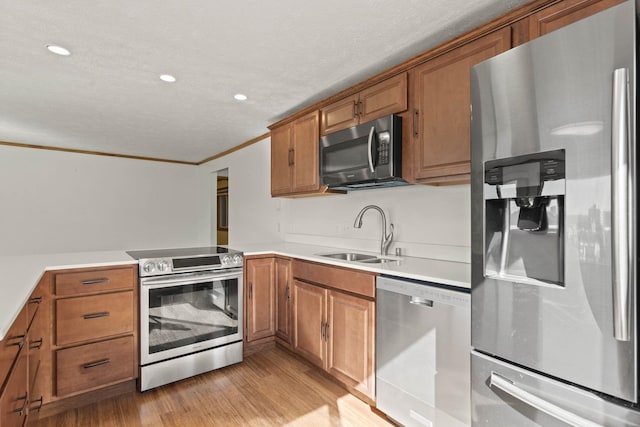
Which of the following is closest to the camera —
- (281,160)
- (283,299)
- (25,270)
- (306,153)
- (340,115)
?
(25,270)

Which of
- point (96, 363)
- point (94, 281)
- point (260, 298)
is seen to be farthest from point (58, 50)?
point (260, 298)

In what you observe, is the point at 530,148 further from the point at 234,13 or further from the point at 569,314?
the point at 234,13

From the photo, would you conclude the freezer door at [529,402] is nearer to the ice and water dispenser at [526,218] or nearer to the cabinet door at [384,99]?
the ice and water dispenser at [526,218]

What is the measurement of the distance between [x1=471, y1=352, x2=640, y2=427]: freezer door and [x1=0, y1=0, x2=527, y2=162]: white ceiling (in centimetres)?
172

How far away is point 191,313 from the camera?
249 cm

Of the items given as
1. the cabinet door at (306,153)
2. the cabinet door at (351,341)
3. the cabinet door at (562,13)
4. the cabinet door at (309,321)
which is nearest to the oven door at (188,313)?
the cabinet door at (309,321)

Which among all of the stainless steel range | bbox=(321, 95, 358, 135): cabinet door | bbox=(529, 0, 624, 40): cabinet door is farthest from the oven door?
bbox=(529, 0, 624, 40): cabinet door

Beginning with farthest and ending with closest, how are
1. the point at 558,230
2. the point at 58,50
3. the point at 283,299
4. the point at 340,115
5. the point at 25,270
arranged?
the point at 283,299 < the point at 340,115 < the point at 58,50 < the point at 25,270 < the point at 558,230

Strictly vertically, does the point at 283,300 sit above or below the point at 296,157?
below

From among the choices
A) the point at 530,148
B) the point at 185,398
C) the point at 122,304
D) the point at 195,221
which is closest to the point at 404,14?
the point at 530,148

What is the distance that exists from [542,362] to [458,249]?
1124mm

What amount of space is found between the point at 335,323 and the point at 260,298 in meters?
0.89

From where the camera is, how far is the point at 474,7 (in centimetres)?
168

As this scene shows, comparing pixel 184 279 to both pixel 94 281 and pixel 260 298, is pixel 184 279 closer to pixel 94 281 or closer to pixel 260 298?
pixel 94 281
